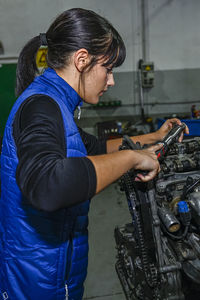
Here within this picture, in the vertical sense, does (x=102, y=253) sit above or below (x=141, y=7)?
below

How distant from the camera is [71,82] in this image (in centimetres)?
87

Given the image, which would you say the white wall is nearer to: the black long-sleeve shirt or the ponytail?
the ponytail

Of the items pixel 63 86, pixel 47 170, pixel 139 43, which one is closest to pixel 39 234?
pixel 47 170

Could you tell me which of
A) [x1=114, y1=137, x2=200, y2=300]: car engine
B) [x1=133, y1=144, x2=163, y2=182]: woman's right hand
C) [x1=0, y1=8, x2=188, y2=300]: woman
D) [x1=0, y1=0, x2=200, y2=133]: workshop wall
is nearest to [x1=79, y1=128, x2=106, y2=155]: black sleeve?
[x1=114, y1=137, x2=200, y2=300]: car engine

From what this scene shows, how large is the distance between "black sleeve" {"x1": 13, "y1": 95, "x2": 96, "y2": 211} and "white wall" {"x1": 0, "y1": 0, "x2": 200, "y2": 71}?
386cm

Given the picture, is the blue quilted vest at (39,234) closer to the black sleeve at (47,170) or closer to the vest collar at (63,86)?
the vest collar at (63,86)

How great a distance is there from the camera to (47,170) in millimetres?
591

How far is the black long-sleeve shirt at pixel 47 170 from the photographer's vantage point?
594mm

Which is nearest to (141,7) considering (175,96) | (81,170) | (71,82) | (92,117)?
(175,96)

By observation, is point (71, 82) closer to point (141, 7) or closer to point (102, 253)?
point (102, 253)

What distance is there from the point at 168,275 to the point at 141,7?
4076 millimetres

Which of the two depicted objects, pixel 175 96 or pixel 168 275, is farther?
pixel 175 96

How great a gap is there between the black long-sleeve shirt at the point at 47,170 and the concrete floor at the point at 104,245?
1.38 m

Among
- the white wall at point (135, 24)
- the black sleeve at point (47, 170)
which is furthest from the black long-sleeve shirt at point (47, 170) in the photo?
the white wall at point (135, 24)
